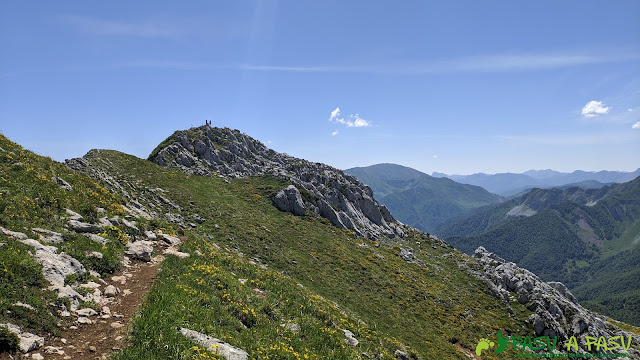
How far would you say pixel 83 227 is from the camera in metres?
17.4

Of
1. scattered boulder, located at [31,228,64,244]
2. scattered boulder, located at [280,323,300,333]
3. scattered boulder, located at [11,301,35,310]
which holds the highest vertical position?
scattered boulder, located at [31,228,64,244]

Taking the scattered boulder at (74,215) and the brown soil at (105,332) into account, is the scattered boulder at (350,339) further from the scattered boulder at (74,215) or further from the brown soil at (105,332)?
the scattered boulder at (74,215)

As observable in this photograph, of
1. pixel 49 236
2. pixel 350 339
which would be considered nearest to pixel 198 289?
pixel 49 236

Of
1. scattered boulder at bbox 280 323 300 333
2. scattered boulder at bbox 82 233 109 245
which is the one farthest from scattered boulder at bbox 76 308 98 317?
scattered boulder at bbox 280 323 300 333

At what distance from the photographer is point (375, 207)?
95625mm

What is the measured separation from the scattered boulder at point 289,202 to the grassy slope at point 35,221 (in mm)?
40834

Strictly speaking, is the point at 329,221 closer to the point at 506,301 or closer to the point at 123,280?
the point at 506,301

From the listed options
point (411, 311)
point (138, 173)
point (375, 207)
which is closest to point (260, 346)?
point (411, 311)

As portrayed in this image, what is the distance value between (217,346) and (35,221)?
44.4ft

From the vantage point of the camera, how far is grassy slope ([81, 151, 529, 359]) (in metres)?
12.6

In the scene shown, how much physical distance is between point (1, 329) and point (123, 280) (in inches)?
253

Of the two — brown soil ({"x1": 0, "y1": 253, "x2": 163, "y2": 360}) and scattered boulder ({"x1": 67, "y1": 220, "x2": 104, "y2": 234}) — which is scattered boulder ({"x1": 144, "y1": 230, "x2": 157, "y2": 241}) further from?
brown soil ({"x1": 0, "y1": 253, "x2": 163, "y2": 360})

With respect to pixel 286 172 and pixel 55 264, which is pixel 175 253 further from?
pixel 286 172

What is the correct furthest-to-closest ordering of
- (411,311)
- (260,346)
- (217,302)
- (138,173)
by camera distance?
(138,173) → (411,311) → (217,302) → (260,346)
